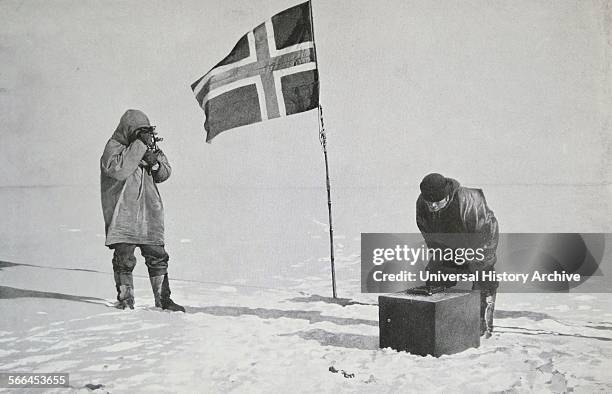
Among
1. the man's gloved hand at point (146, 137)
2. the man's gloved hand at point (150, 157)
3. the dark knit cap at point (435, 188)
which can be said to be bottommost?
the dark knit cap at point (435, 188)

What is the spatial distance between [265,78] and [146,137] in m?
0.55

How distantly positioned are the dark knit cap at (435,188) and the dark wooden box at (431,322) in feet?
1.16

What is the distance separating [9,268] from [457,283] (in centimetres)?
181

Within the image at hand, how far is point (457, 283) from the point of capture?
89.5 inches

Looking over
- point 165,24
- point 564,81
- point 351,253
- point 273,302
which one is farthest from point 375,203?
point 165,24

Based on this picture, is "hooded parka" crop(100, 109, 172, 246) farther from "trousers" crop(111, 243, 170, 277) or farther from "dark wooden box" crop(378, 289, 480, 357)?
"dark wooden box" crop(378, 289, 480, 357)

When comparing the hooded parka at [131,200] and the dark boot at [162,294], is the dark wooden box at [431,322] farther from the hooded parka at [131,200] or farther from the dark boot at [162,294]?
the hooded parka at [131,200]

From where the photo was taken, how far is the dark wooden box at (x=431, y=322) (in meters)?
2.02

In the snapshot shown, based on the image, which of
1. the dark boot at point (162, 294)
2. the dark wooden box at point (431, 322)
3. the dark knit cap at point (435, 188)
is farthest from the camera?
the dark boot at point (162, 294)

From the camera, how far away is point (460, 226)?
221 cm

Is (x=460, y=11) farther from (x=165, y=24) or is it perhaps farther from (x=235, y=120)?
(x=165, y=24)

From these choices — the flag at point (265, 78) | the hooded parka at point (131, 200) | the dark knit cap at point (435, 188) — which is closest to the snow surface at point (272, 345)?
the hooded parka at point (131, 200)

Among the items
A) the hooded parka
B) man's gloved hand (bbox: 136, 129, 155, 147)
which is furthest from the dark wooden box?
man's gloved hand (bbox: 136, 129, 155, 147)

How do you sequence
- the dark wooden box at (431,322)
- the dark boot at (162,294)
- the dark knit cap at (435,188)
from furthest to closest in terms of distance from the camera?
the dark boot at (162,294) < the dark knit cap at (435,188) < the dark wooden box at (431,322)
